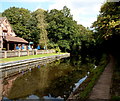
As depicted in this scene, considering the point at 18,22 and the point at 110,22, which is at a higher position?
the point at 18,22

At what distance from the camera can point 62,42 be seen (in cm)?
4741

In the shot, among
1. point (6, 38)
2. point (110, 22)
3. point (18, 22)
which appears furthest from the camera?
point (18, 22)

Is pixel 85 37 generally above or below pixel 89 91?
above

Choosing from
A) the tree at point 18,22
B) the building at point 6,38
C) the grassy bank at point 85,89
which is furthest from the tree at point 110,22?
the tree at point 18,22

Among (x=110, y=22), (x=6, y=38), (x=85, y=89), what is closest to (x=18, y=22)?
(x=6, y=38)

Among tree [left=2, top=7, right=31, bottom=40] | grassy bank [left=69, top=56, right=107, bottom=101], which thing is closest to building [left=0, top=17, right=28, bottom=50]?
tree [left=2, top=7, right=31, bottom=40]

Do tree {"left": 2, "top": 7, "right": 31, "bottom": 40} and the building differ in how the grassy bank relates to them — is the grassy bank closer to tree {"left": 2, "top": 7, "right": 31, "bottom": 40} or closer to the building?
the building

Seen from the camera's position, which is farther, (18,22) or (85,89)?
(18,22)

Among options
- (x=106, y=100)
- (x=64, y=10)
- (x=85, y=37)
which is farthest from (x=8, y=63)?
(x=85, y=37)

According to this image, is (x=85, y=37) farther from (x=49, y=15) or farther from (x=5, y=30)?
(x=5, y=30)

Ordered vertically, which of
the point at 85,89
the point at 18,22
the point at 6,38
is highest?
the point at 18,22

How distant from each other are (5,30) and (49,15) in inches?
839

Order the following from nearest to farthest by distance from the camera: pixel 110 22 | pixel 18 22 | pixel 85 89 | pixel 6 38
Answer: pixel 85 89
pixel 110 22
pixel 6 38
pixel 18 22

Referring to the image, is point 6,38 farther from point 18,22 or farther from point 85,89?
point 85,89
